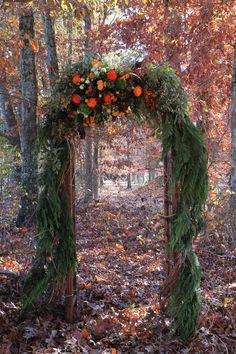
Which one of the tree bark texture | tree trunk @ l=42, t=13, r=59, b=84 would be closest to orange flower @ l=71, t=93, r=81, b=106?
tree trunk @ l=42, t=13, r=59, b=84

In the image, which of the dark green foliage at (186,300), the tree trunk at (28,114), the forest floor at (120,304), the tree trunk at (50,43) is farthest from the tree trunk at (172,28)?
the dark green foliage at (186,300)

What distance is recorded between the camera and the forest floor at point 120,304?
3963 millimetres

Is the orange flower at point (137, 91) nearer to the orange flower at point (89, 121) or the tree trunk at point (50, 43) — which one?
the orange flower at point (89, 121)

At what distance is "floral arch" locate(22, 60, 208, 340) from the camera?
390 centimetres

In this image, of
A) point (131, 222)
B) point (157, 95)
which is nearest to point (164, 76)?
point (157, 95)

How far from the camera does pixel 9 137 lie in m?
13.7

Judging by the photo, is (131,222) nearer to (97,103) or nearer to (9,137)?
(9,137)

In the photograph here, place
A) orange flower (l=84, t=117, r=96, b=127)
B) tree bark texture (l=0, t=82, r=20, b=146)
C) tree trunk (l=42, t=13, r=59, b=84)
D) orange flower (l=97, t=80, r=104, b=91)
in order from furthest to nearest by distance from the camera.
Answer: tree bark texture (l=0, t=82, r=20, b=146), tree trunk (l=42, t=13, r=59, b=84), orange flower (l=84, t=117, r=96, b=127), orange flower (l=97, t=80, r=104, b=91)

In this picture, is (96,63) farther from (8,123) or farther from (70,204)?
(8,123)

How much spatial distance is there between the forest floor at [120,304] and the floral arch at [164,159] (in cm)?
29

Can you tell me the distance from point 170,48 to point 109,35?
1.96 meters

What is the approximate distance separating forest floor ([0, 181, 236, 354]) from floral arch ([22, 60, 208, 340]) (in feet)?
0.94

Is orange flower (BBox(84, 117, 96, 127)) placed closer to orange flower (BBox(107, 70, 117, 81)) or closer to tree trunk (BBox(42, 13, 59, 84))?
orange flower (BBox(107, 70, 117, 81))

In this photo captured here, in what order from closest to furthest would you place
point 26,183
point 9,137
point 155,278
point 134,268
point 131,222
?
point 155,278 → point 134,268 → point 26,183 → point 131,222 → point 9,137
